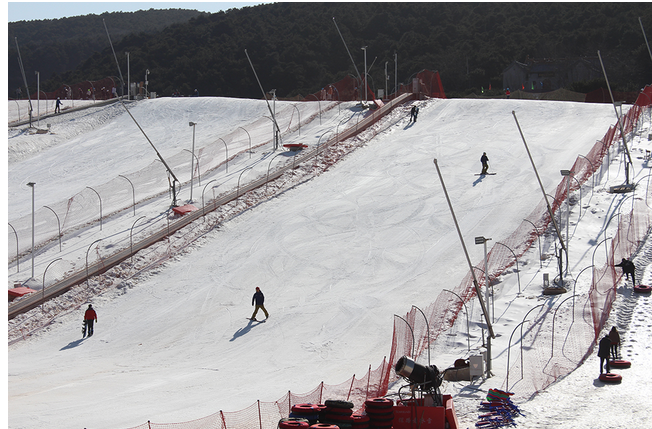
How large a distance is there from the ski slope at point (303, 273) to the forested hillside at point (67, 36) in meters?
89.2

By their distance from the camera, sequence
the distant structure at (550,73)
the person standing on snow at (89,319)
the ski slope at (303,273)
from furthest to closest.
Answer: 1. the distant structure at (550,73)
2. the person standing on snow at (89,319)
3. the ski slope at (303,273)

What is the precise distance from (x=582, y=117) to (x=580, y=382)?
85.7ft

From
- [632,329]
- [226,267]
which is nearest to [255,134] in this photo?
[226,267]

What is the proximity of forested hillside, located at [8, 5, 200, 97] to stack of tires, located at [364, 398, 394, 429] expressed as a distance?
357 feet

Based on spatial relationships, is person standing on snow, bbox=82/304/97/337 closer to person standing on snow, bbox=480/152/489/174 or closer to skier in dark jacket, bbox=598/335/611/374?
skier in dark jacket, bbox=598/335/611/374

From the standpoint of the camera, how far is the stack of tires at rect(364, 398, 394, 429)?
12.7 m

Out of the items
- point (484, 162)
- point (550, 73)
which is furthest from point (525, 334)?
point (550, 73)

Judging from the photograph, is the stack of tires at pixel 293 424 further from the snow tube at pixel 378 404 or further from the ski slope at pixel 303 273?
the ski slope at pixel 303 273

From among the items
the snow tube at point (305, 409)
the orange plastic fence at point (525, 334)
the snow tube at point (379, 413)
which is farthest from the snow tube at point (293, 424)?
the snow tube at point (379, 413)

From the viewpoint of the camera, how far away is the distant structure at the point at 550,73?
6378cm

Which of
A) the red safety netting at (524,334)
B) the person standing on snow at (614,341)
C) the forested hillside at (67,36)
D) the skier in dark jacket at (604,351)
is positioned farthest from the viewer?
the forested hillside at (67,36)

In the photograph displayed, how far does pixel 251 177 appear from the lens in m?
33.6

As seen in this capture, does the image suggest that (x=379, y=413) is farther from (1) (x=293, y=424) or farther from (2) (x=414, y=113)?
(2) (x=414, y=113)

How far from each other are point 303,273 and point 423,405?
452 inches
